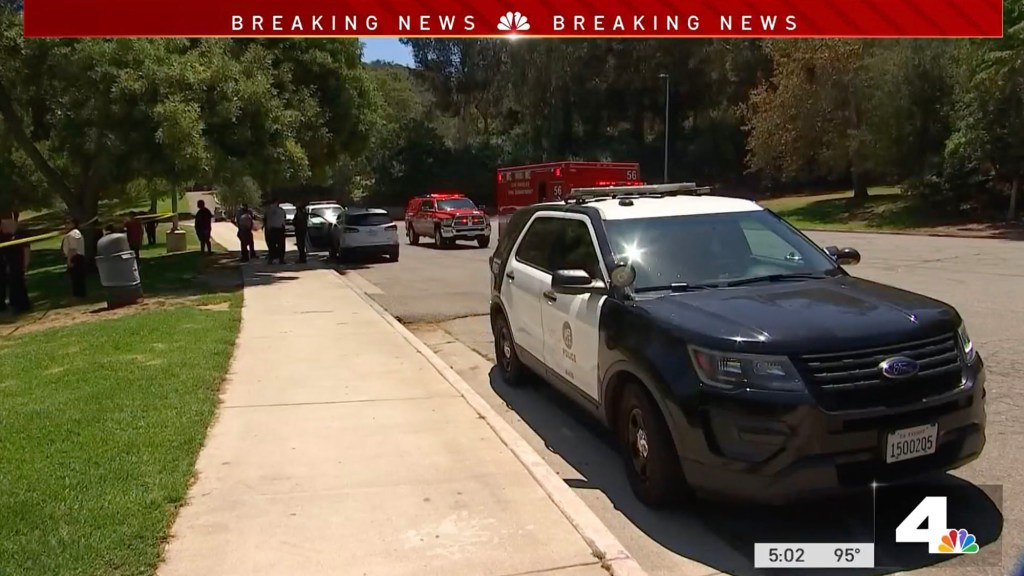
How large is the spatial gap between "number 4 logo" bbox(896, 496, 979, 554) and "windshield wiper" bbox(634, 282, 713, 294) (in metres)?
1.71

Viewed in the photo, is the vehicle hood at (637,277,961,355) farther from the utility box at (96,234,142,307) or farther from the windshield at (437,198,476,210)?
the windshield at (437,198,476,210)

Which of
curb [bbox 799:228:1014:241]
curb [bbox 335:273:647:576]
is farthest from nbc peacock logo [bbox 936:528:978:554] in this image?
curb [bbox 799:228:1014:241]

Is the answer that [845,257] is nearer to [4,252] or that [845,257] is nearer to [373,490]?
[373,490]

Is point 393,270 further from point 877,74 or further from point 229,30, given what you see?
point 877,74

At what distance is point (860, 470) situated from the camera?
4254 millimetres

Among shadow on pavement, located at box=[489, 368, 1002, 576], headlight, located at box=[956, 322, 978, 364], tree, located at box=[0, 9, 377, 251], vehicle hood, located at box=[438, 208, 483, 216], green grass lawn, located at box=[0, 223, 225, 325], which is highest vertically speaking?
tree, located at box=[0, 9, 377, 251]

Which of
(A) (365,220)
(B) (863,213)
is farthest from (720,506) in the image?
(B) (863,213)

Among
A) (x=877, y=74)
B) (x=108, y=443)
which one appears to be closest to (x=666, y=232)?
(x=108, y=443)

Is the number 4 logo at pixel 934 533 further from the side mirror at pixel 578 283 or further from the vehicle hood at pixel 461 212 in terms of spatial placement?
the vehicle hood at pixel 461 212

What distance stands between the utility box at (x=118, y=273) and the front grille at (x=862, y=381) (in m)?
14.3

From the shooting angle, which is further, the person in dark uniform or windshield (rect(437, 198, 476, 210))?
windshield (rect(437, 198, 476, 210))

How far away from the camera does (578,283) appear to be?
18.7 feet

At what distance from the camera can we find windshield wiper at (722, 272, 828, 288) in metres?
5.52

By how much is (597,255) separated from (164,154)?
15.5 m
